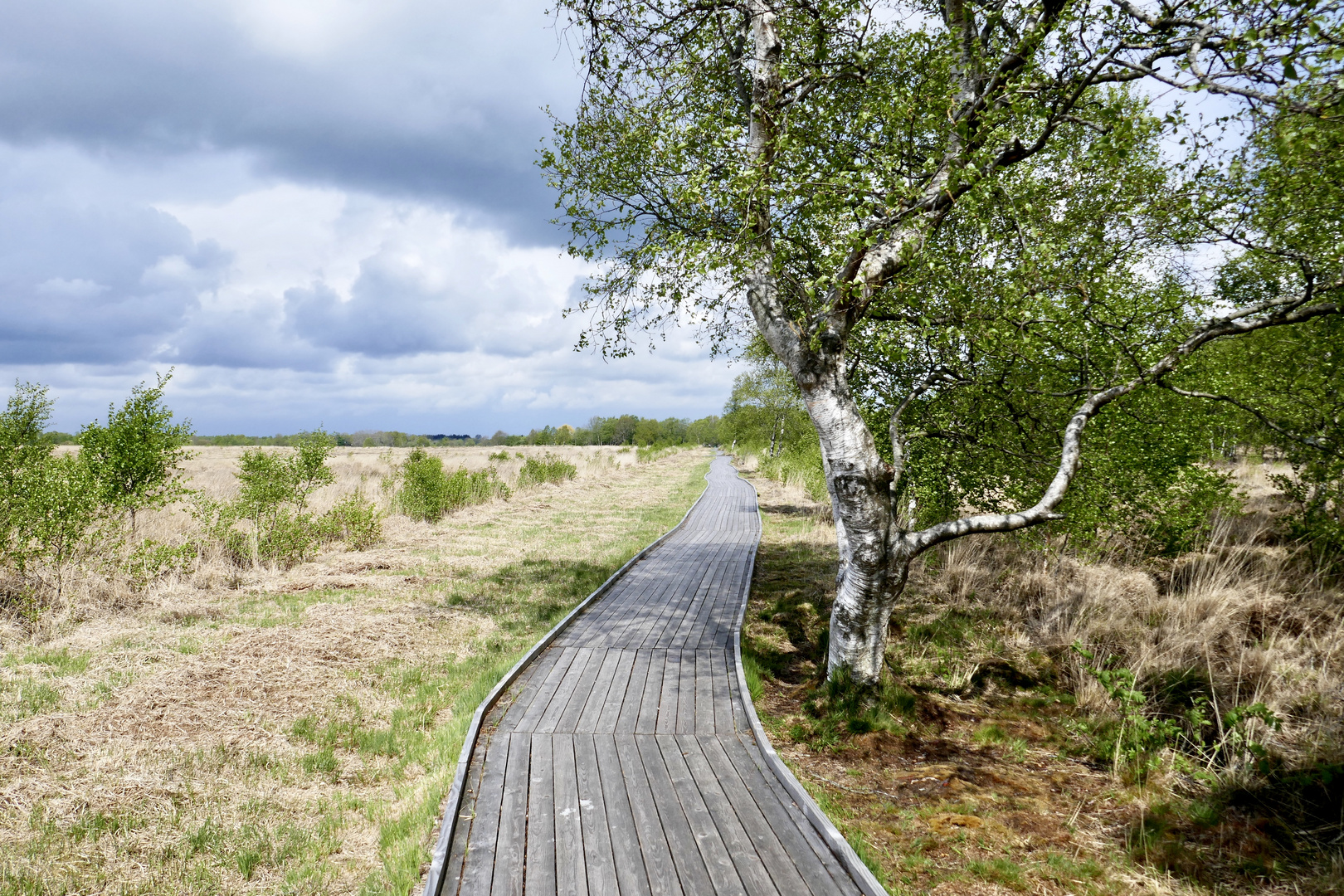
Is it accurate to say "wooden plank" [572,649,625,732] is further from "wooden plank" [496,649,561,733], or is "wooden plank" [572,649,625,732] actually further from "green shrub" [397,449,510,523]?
"green shrub" [397,449,510,523]

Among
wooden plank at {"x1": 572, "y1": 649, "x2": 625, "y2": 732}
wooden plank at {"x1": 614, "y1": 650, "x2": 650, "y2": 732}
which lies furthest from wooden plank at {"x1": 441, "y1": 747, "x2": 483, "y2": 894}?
wooden plank at {"x1": 614, "y1": 650, "x2": 650, "y2": 732}

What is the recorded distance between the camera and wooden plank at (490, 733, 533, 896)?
12.2ft

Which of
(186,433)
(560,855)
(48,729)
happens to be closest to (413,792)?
(560,855)

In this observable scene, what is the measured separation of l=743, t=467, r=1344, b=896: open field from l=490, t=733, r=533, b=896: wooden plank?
7.42 feet

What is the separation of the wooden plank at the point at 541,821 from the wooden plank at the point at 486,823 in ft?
0.72

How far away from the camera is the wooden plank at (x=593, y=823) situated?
3.72m

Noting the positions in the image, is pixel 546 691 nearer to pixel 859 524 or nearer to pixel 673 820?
Result: pixel 673 820

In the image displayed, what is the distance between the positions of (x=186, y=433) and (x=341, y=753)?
9.70m

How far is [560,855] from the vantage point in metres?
3.95

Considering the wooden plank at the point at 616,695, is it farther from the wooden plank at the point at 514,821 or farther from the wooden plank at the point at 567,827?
the wooden plank at the point at 514,821

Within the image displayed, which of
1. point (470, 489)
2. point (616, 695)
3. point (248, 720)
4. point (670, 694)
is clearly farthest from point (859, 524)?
point (470, 489)

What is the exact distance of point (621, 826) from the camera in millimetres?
4230

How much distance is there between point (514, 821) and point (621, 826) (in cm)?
75

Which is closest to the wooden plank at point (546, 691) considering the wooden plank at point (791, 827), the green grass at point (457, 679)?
the green grass at point (457, 679)
